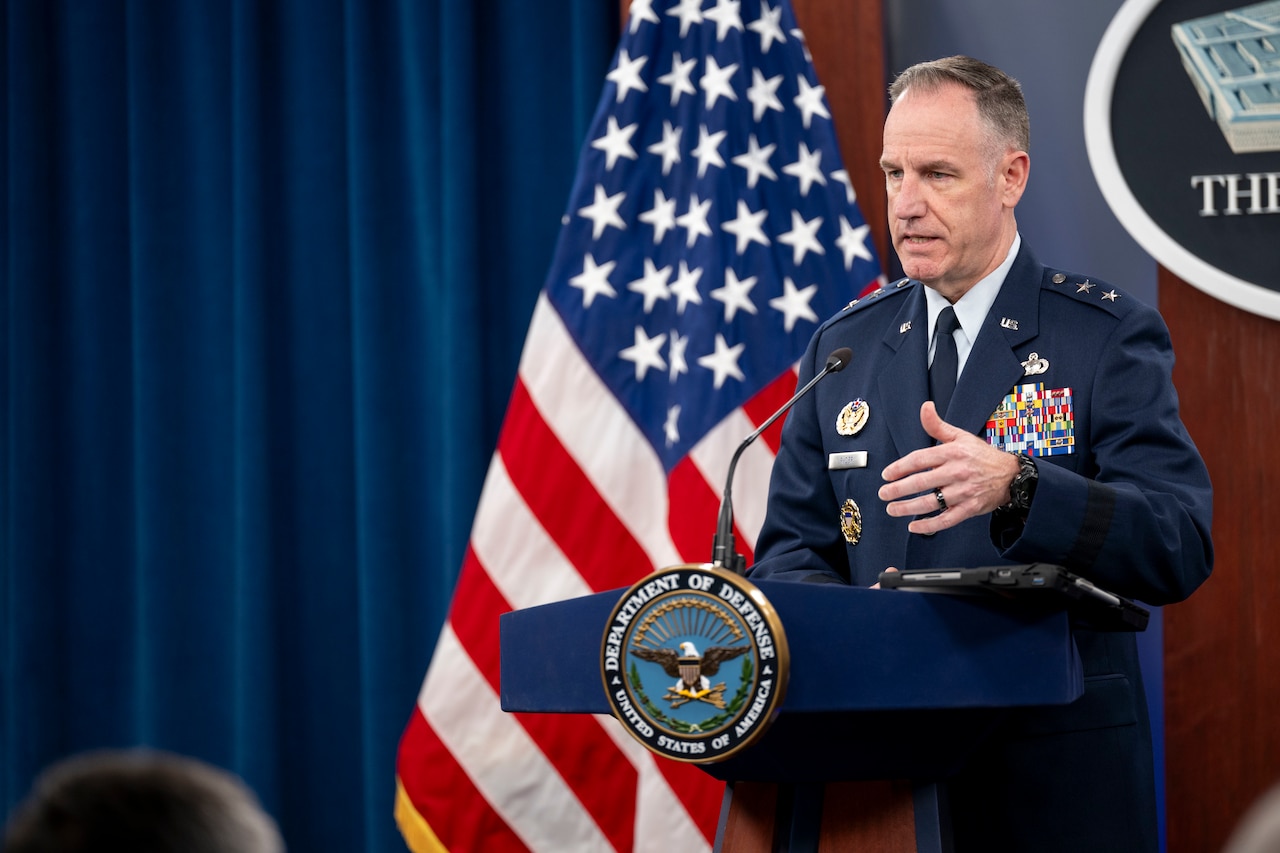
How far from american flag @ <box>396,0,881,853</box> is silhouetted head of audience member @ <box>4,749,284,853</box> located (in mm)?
2078

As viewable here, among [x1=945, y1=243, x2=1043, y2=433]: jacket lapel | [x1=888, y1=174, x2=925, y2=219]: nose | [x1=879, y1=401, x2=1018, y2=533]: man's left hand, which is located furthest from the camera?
[x1=888, y1=174, x2=925, y2=219]: nose

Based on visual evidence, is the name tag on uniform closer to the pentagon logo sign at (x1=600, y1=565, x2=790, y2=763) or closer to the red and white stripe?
the pentagon logo sign at (x1=600, y1=565, x2=790, y2=763)

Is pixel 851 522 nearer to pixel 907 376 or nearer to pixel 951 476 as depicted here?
pixel 907 376

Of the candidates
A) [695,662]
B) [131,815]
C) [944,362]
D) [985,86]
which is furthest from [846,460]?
[131,815]

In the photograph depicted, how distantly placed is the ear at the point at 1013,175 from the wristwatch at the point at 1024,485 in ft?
1.98

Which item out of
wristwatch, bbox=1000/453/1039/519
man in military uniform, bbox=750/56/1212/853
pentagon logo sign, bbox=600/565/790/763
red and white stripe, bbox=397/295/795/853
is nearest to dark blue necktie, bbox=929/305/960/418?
man in military uniform, bbox=750/56/1212/853

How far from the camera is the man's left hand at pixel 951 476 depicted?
1.23 meters

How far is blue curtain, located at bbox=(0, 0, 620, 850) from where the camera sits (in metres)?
3.12

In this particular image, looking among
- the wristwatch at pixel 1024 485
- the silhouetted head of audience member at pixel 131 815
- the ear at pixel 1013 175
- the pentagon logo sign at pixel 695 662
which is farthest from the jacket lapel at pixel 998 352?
the silhouetted head of audience member at pixel 131 815

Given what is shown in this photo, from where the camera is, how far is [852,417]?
1.75 m

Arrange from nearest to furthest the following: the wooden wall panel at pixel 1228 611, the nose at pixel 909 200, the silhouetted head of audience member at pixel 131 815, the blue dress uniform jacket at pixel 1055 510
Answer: the silhouetted head of audience member at pixel 131 815, the blue dress uniform jacket at pixel 1055 510, the nose at pixel 909 200, the wooden wall panel at pixel 1228 611

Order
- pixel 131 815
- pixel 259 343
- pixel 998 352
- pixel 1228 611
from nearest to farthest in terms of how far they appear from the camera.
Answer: pixel 131 815
pixel 998 352
pixel 1228 611
pixel 259 343

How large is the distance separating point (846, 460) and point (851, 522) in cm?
8

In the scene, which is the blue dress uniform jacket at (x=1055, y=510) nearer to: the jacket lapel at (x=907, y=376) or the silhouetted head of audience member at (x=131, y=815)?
the jacket lapel at (x=907, y=376)
